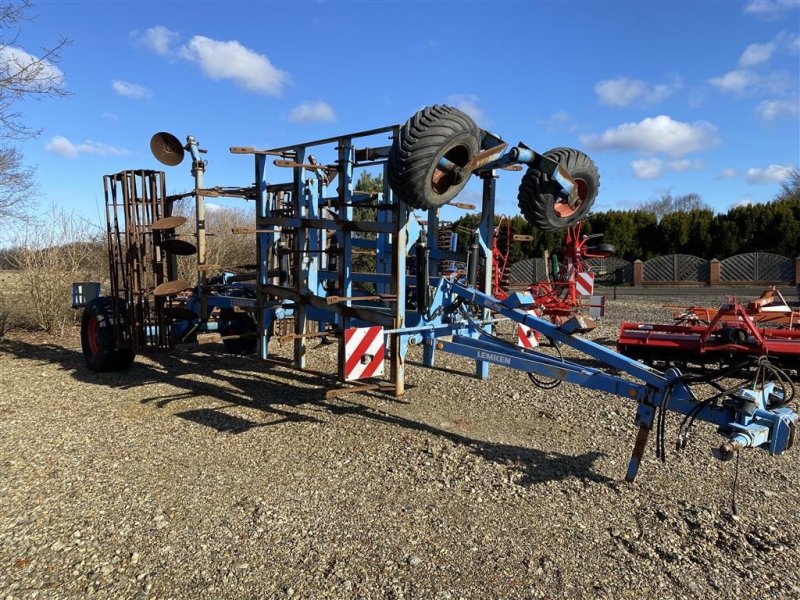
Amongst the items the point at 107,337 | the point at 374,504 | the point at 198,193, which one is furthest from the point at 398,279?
the point at 107,337

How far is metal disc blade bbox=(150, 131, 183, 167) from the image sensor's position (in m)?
6.79

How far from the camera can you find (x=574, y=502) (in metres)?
3.69

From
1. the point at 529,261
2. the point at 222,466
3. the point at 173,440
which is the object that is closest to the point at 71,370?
the point at 173,440

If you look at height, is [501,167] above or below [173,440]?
above

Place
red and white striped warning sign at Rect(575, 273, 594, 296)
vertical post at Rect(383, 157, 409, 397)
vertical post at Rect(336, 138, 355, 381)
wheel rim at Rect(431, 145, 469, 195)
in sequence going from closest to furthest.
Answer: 1. wheel rim at Rect(431, 145, 469, 195)
2. vertical post at Rect(383, 157, 409, 397)
3. vertical post at Rect(336, 138, 355, 381)
4. red and white striped warning sign at Rect(575, 273, 594, 296)

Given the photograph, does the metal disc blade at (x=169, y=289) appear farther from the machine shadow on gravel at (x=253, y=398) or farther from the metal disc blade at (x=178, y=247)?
the machine shadow on gravel at (x=253, y=398)

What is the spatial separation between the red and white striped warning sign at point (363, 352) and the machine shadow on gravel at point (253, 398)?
0.80 m

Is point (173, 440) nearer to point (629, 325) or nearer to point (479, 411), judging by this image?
point (479, 411)

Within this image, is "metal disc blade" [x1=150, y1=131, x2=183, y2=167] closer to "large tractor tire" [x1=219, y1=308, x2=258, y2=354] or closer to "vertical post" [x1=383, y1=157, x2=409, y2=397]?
"large tractor tire" [x1=219, y1=308, x2=258, y2=354]

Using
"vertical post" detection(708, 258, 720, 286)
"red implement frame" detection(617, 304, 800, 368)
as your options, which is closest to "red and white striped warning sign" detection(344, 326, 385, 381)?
"red implement frame" detection(617, 304, 800, 368)

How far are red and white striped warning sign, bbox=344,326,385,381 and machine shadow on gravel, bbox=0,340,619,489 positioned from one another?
798mm

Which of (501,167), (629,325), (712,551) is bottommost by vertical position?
(712,551)

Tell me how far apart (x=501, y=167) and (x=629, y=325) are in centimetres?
404

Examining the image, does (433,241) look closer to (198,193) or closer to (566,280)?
(198,193)
